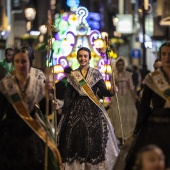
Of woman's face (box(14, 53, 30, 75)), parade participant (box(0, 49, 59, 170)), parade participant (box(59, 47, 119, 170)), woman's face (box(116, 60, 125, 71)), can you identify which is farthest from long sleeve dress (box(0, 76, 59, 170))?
woman's face (box(116, 60, 125, 71))

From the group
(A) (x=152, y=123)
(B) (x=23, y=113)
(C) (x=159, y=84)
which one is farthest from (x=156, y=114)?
(B) (x=23, y=113)

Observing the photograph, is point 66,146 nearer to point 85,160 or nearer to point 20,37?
point 85,160

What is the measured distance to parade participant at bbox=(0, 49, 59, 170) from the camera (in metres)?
9.80

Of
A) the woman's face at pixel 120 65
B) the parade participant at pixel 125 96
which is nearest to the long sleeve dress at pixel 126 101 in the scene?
the parade participant at pixel 125 96

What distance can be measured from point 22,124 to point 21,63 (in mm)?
701

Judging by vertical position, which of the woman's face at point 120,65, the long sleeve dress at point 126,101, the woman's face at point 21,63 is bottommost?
the long sleeve dress at point 126,101

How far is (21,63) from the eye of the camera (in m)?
10.0

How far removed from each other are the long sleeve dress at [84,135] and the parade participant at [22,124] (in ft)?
12.0

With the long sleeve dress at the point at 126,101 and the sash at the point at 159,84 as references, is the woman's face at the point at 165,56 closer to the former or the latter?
the sash at the point at 159,84

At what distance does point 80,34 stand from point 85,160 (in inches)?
442

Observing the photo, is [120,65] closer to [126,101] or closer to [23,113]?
[126,101]

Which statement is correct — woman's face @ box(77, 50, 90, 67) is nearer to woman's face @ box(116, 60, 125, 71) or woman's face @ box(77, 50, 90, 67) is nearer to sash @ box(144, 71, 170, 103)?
sash @ box(144, 71, 170, 103)

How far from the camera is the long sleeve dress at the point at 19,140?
9.78m

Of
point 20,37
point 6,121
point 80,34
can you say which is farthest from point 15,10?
point 6,121
